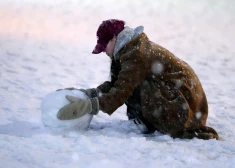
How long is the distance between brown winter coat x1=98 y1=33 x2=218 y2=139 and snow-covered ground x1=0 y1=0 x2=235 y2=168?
0.50 ft

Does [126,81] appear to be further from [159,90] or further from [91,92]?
[91,92]

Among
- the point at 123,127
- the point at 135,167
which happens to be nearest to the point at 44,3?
the point at 123,127

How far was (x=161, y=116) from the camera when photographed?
308cm

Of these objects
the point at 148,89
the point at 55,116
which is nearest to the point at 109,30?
the point at 148,89

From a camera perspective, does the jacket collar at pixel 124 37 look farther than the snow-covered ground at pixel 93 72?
Yes

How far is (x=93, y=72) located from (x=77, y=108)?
2.95 meters

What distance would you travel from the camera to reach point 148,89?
9.97ft

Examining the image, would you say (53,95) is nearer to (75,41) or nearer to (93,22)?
(75,41)

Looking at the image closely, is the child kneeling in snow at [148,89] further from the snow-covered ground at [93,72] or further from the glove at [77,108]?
the snow-covered ground at [93,72]

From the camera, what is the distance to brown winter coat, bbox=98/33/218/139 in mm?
2932

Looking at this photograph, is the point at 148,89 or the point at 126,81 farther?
the point at 148,89

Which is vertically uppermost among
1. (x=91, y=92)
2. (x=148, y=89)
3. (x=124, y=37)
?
(x=124, y=37)

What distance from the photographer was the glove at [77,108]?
287 cm

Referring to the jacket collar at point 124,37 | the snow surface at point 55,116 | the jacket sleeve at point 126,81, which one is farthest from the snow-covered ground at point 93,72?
the jacket collar at point 124,37
